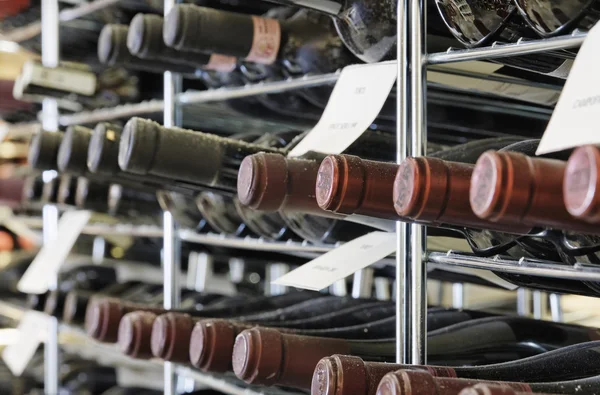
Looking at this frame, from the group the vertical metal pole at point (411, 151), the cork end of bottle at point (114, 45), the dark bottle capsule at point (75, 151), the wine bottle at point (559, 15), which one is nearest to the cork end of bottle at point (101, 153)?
the dark bottle capsule at point (75, 151)

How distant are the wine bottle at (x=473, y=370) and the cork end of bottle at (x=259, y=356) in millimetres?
90

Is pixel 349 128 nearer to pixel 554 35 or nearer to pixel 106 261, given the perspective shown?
pixel 554 35

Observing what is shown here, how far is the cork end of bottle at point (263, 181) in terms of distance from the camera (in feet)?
1.89

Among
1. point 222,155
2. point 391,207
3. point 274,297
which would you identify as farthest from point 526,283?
point 274,297

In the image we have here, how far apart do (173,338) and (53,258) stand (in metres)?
0.39

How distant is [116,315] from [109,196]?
0.27m

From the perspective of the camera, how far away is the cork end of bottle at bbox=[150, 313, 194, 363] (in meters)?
0.72

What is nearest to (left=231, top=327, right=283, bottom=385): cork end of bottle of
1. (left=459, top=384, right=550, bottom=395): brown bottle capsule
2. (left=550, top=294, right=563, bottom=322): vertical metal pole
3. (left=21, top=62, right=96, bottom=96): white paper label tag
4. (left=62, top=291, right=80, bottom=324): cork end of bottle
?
(left=459, top=384, right=550, bottom=395): brown bottle capsule

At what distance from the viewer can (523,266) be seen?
0.49m

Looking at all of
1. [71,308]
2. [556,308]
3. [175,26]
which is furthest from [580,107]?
[71,308]

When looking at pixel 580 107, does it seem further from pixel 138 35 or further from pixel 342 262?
pixel 138 35

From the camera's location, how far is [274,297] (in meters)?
0.96

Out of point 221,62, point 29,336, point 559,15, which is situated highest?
point 221,62

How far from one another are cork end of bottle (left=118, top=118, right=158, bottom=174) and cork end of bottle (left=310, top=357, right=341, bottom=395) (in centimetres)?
28
